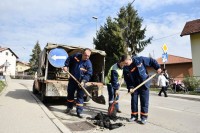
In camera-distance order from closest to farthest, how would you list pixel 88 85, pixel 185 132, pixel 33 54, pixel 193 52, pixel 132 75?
1. pixel 185 132
2. pixel 132 75
3. pixel 88 85
4. pixel 193 52
5. pixel 33 54

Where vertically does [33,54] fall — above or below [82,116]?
above

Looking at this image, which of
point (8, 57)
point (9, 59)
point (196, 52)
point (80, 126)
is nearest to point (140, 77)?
point (80, 126)

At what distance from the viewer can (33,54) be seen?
82188 millimetres

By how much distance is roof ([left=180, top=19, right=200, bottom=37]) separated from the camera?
22.2 metres

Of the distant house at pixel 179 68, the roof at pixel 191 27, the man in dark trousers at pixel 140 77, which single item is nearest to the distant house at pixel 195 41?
the roof at pixel 191 27

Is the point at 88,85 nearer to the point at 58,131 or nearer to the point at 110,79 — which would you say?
the point at 110,79

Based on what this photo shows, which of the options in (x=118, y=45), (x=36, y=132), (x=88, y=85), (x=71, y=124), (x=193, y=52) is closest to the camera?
(x=36, y=132)

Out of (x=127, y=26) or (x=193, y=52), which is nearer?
(x=193, y=52)

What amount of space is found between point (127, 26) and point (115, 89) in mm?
30735

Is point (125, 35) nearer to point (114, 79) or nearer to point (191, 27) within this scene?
point (191, 27)

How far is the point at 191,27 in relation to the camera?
23.0m

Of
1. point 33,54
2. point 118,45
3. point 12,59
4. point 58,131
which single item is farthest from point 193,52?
point 12,59

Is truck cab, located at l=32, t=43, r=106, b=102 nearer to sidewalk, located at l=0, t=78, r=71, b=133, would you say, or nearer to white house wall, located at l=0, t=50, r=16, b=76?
sidewalk, located at l=0, t=78, r=71, b=133

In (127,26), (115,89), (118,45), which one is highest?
(127,26)
